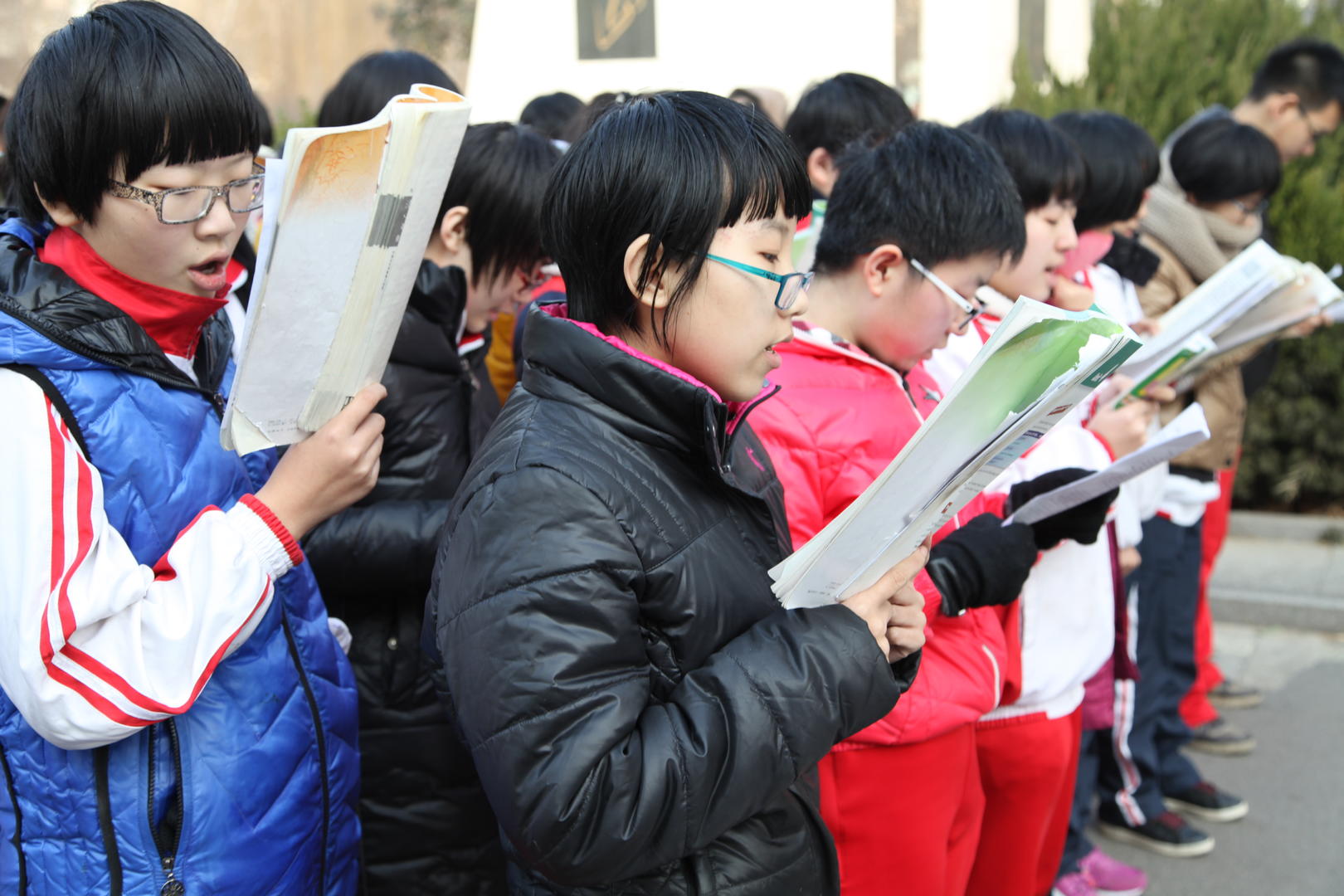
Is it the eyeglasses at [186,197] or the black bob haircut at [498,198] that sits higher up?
the eyeglasses at [186,197]

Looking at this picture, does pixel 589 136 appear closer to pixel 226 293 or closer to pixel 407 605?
pixel 226 293

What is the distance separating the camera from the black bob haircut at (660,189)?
52.9 inches

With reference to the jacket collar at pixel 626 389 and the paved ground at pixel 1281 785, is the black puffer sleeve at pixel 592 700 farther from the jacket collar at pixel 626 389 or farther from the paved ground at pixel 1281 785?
the paved ground at pixel 1281 785

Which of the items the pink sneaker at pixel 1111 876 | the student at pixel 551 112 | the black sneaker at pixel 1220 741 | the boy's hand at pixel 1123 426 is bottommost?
the black sneaker at pixel 1220 741

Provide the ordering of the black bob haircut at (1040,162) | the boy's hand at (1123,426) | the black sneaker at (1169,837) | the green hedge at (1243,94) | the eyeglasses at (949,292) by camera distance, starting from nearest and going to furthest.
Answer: the eyeglasses at (949,292)
the boy's hand at (1123,426)
the black bob haircut at (1040,162)
the black sneaker at (1169,837)
the green hedge at (1243,94)

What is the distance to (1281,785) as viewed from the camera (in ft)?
12.8

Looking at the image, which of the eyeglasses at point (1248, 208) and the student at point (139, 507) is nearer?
the student at point (139, 507)

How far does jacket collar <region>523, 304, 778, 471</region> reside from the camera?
4.33 ft

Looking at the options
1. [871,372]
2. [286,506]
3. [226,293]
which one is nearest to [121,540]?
[286,506]

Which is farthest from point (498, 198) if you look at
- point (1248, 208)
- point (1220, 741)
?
point (1220, 741)

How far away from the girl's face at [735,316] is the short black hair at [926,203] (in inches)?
26.2

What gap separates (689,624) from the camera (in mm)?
1302

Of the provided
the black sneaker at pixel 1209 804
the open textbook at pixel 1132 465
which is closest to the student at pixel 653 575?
the open textbook at pixel 1132 465

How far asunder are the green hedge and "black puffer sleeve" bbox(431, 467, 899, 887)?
5.54 m
